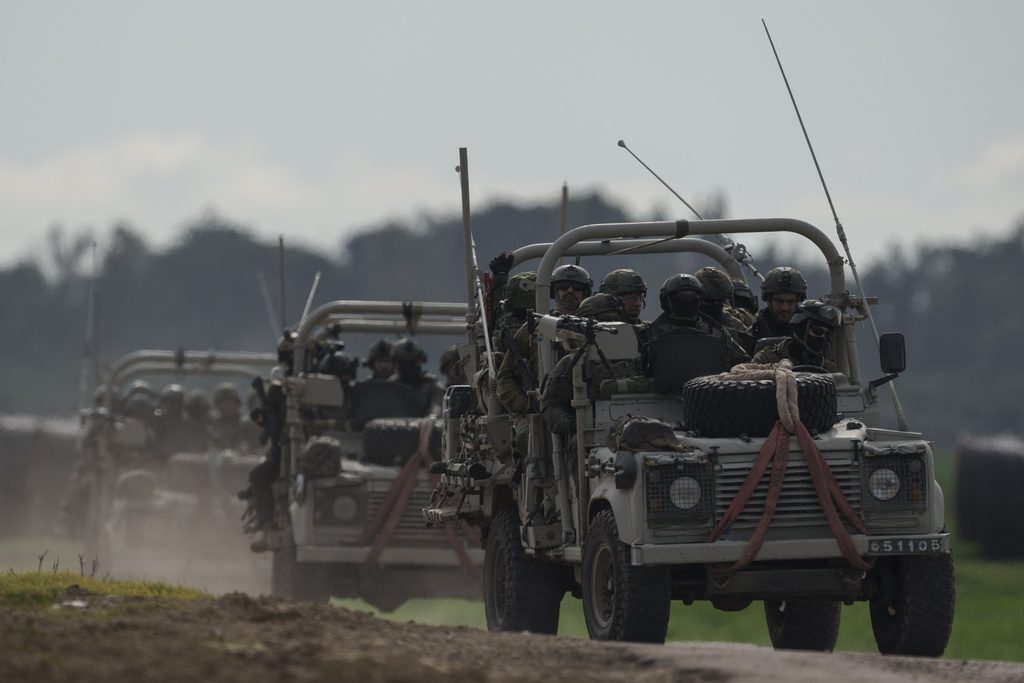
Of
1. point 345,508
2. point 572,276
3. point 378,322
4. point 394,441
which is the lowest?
point 345,508

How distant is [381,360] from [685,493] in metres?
9.67

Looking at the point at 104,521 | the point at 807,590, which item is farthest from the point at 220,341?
the point at 807,590

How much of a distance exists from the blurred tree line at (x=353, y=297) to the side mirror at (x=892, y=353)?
241 feet

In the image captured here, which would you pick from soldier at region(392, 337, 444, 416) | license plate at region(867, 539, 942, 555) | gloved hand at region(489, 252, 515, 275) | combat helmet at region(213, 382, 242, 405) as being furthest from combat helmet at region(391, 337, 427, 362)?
license plate at region(867, 539, 942, 555)

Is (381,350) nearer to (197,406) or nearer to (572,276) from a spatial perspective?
(572,276)

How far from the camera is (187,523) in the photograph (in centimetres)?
2230

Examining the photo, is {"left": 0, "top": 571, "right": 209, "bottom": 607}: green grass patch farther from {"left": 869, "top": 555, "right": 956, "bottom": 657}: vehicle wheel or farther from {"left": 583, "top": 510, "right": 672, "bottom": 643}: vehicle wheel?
{"left": 869, "top": 555, "right": 956, "bottom": 657}: vehicle wheel

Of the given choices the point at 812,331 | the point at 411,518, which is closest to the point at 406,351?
the point at 411,518

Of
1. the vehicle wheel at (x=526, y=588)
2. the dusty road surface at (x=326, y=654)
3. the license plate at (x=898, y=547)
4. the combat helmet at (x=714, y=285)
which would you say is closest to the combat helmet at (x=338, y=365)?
the vehicle wheel at (x=526, y=588)

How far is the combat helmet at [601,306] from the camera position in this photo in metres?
12.5

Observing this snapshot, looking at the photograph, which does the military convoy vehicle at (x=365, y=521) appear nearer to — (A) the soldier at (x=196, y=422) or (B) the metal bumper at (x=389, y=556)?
(B) the metal bumper at (x=389, y=556)

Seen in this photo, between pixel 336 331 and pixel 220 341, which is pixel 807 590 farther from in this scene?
pixel 220 341

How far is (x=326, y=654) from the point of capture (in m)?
8.84

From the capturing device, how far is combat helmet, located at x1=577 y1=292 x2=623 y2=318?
41.0ft
